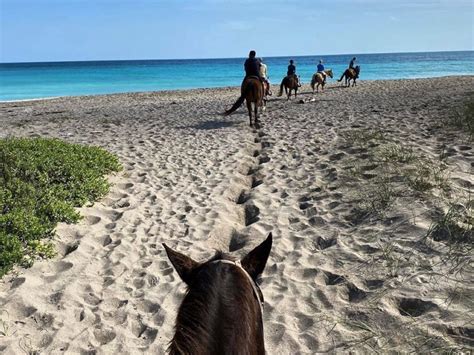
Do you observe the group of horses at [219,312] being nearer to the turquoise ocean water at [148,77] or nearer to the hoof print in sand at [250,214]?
the hoof print in sand at [250,214]

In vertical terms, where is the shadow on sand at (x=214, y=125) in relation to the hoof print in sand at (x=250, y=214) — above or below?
above

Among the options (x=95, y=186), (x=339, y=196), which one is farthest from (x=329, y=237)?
(x=95, y=186)

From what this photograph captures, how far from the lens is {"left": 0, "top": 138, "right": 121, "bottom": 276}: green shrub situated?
521 centimetres

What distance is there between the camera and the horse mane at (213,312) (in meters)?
1.49

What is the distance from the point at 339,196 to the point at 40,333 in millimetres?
4421

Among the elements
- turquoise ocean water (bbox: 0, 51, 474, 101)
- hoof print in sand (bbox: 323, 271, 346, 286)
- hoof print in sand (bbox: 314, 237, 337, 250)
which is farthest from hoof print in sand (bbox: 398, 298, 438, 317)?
turquoise ocean water (bbox: 0, 51, 474, 101)

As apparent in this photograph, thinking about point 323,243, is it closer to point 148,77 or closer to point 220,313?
point 220,313

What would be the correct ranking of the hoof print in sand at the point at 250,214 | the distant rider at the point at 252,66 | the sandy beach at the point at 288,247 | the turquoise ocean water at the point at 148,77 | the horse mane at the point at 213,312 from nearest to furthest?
the horse mane at the point at 213,312 → the sandy beach at the point at 288,247 → the hoof print in sand at the point at 250,214 → the distant rider at the point at 252,66 → the turquoise ocean water at the point at 148,77

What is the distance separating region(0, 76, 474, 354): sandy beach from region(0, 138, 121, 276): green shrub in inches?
9.4

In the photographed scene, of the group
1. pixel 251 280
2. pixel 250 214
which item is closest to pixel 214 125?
pixel 250 214

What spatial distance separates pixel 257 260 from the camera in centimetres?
180

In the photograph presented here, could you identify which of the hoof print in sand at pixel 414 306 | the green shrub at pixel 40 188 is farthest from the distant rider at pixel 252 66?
the hoof print in sand at pixel 414 306

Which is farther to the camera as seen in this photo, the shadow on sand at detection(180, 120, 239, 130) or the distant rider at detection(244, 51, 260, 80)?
the distant rider at detection(244, 51, 260, 80)

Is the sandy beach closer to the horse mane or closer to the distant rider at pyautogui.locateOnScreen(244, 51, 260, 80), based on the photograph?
the horse mane
